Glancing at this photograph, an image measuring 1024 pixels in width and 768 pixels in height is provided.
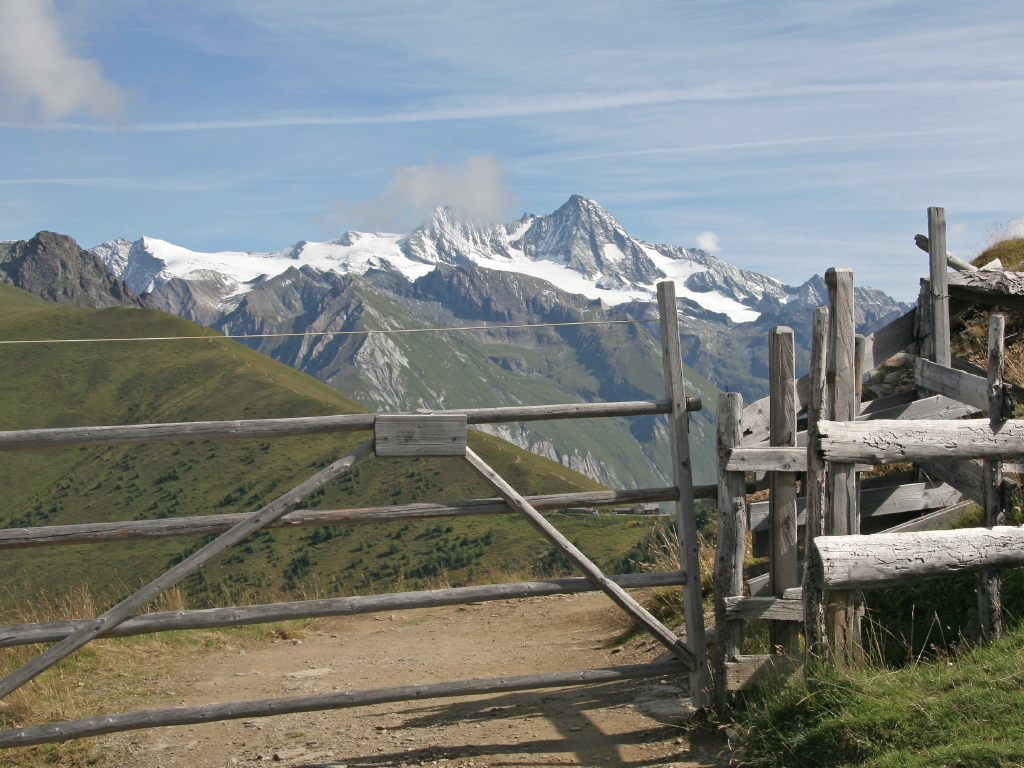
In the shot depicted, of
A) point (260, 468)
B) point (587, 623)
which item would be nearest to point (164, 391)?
point (260, 468)

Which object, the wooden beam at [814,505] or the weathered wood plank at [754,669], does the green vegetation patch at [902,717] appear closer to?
the wooden beam at [814,505]

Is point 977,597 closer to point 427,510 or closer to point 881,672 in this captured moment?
point 881,672

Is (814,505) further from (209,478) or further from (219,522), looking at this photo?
(209,478)

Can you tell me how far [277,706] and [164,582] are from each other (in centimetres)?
114

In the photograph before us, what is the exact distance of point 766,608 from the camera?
608 cm

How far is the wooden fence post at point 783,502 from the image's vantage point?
6.12 meters

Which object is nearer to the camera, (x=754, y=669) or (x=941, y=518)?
(x=754, y=669)

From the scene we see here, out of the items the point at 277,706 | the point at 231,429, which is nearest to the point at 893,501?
the point at 277,706

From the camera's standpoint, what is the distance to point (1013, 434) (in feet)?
18.7

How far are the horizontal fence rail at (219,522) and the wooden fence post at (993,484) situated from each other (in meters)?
2.14

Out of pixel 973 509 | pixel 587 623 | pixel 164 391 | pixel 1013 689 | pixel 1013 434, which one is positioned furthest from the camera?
pixel 164 391

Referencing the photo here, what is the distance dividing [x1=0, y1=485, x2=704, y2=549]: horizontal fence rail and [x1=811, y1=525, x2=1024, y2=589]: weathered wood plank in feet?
4.86

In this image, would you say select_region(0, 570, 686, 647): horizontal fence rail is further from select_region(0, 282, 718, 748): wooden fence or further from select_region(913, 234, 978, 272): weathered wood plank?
select_region(913, 234, 978, 272): weathered wood plank

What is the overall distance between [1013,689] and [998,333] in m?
2.33
